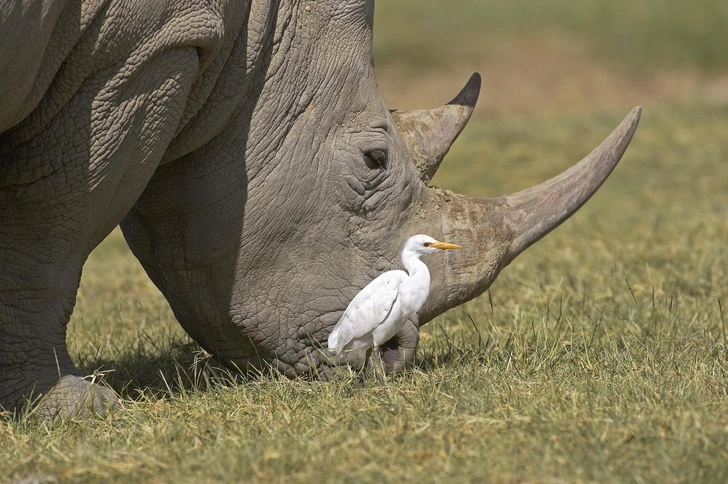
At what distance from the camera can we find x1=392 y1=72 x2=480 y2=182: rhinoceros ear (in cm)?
470

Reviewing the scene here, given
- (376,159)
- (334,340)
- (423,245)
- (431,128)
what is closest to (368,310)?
(334,340)

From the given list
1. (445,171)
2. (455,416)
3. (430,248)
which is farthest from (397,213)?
(445,171)

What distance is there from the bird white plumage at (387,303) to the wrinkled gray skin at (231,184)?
0.38 feet

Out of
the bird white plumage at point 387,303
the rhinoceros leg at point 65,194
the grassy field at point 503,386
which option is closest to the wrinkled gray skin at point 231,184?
the rhinoceros leg at point 65,194

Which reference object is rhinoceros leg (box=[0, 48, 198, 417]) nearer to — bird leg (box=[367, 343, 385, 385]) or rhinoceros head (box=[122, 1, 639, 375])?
rhinoceros head (box=[122, 1, 639, 375])

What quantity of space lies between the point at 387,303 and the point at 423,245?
309 mm

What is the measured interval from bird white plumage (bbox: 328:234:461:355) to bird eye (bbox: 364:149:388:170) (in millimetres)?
341

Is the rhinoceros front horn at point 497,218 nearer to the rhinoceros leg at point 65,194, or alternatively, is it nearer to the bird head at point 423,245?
the bird head at point 423,245

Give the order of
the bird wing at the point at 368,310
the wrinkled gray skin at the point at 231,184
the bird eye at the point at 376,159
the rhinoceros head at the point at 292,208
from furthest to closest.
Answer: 1. the bird eye at the point at 376,159
2. the rhinoceros head at the point at 292,208
3. the bird wing at the point at 368,310
4. the wrinkled gray skin at the point at 231,184

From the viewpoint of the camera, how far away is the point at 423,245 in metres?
4.36

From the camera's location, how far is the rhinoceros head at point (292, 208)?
14.2ft

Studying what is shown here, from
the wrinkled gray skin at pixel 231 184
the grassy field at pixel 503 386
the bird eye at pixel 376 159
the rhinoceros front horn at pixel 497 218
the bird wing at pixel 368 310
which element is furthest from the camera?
the rhinoceros front horn at pixel 497 218

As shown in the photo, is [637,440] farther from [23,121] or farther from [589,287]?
[589,287]

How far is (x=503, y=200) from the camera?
4691 millimetres
